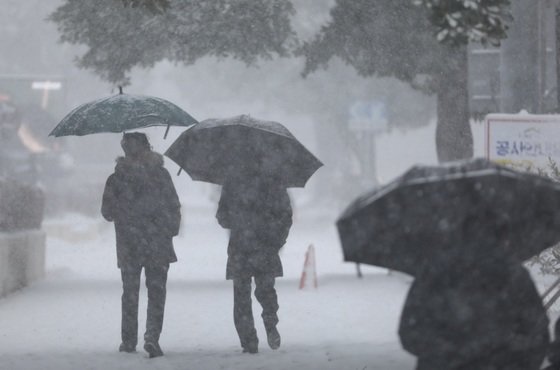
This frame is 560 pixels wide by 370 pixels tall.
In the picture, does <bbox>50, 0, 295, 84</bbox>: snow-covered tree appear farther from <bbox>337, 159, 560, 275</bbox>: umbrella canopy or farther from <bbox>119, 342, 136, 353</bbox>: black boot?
<bbox>337, 159, 560, 275</bbox>: umbrella canopy

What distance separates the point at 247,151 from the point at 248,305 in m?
1.34

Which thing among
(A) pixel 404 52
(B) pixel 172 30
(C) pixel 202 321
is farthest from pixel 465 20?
(B) pixel 172 30

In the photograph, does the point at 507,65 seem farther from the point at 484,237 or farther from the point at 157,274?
the point at 484,237

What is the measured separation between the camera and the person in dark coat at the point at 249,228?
9.63 metres

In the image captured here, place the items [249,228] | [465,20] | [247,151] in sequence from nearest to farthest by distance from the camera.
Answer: [465,20] → [249,228] → [247,151]

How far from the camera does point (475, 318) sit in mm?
5227

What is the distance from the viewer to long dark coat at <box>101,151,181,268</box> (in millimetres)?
9531

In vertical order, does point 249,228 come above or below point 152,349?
above

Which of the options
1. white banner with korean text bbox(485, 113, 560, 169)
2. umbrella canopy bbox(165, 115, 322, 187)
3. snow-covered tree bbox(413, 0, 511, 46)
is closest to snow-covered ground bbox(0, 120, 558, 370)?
umbrella canopy bbox(165, 115, 322, 187)

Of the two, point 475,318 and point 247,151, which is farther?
point 247,151

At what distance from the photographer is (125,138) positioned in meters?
9.62

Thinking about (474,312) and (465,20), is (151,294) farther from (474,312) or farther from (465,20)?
(474,312)

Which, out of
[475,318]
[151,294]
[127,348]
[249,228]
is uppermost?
[249,228]

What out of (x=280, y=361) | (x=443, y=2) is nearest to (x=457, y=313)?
(x=443, y=2)
